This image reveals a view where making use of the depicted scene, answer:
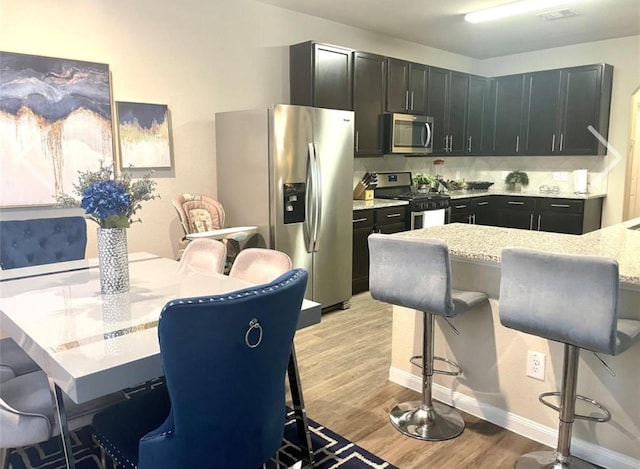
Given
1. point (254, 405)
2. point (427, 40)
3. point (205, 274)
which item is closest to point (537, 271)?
point (254, 405)

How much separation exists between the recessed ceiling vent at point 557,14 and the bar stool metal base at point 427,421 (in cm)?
391

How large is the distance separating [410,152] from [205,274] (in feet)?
11.7

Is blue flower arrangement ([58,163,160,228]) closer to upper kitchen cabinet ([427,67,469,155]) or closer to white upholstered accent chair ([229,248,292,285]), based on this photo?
white upholstered accent chair ([229,248,292,285])

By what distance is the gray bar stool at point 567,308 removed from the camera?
5.62 ft

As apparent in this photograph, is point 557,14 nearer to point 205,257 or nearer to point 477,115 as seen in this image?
point 477,115

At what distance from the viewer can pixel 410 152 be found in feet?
17.7

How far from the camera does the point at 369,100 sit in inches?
195

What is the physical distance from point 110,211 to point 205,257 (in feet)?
2.40

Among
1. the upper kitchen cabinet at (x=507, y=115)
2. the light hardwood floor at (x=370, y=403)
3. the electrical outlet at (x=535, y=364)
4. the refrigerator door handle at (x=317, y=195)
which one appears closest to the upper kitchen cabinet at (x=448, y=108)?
the upper kitchen cabinet at (x=507, y=115)

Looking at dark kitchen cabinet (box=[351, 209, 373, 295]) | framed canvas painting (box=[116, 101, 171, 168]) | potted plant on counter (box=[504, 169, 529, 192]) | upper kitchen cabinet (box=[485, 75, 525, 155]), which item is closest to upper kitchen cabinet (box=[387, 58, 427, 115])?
dark kitchen cabinet (box=[351, 209, 373, 295])

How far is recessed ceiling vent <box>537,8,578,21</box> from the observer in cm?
453

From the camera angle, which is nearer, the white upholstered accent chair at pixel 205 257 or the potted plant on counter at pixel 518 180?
the white upholstered accent chair at pixel 205 257

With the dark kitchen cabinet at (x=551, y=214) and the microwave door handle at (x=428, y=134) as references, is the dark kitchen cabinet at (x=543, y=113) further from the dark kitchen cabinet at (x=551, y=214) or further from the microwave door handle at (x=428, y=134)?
the microwave door handle at (x=428, y=134)

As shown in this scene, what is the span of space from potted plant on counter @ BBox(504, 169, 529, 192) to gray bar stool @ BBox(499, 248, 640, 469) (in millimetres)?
4936
